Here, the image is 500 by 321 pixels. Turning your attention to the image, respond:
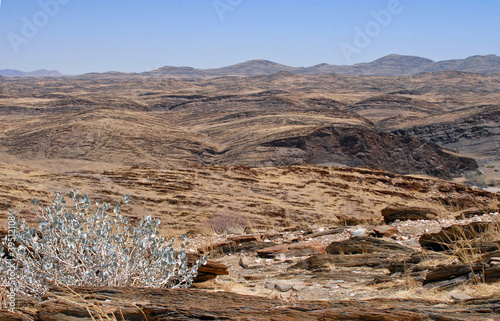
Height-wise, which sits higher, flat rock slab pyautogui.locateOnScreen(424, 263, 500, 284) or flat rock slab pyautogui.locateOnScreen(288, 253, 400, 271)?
flat rock slab pyautogui.locateOnScreen(424, 263, 500, 284)

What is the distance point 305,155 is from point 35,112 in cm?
3295

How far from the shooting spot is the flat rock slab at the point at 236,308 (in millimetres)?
2361

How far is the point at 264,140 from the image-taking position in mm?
27797

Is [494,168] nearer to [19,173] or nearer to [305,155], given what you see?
[305,155]

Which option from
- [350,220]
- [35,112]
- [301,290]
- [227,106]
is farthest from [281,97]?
[301,290]

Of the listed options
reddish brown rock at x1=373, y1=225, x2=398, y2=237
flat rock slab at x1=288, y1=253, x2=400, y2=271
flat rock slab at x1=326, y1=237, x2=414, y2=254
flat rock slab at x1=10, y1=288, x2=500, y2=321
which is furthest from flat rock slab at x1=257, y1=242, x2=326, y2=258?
flat rock slab at x1=10, y1=288, x2=500, y2=321

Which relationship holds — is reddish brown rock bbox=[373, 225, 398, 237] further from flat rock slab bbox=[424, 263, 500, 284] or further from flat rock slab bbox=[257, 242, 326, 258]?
flat rock slab bbox=[424, 263, 500, 284]

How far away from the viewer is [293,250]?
5.98 m

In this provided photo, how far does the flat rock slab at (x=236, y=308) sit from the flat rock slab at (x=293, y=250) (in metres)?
3.08

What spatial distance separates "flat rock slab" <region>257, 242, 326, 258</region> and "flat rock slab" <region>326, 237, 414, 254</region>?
282mm

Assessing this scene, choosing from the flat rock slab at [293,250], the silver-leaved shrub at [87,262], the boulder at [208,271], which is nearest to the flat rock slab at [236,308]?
the silver-leaved shrub at [87,262]

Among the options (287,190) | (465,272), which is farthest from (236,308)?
(287,190)

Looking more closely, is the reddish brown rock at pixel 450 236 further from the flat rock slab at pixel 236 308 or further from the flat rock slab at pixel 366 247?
the flat rock slab at pixel 236 308

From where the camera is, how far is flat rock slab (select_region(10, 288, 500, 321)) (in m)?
2.36
